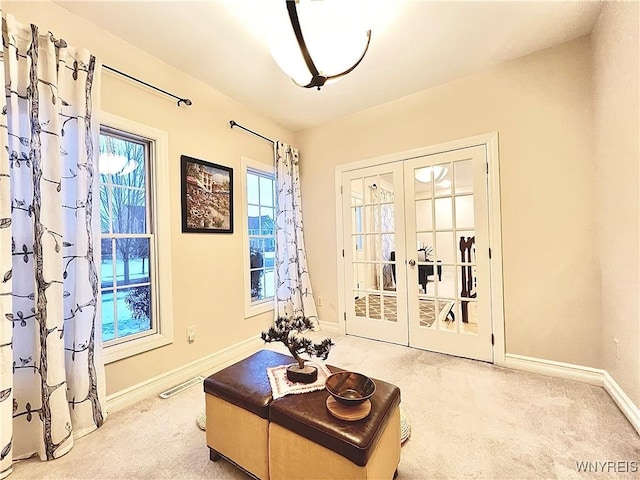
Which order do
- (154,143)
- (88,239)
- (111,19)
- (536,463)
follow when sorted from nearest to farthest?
(536,463)
(88,239)
(111,19)
(154,143)

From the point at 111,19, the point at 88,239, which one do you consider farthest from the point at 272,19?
the point at 88,239

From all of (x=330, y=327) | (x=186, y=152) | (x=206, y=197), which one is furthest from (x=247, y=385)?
(x=330, y=327)

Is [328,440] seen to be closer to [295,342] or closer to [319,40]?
[295,342]

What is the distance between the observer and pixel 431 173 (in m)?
2.95

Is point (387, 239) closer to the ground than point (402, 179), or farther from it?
closer to the ground

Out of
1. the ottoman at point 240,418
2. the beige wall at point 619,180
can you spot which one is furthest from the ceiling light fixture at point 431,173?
the ottoman at point 240,418

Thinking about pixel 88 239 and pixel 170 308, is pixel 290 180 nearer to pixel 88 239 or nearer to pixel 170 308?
pixel 170 308

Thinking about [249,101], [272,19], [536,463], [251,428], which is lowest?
[536,463]

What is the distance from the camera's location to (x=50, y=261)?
1.62 metres

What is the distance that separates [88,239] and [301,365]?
1.58m

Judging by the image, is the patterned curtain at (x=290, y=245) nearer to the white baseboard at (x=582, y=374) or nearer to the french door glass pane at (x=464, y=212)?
the french door glass pane at (x=464, y=212)

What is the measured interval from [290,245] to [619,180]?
2978 millimetres

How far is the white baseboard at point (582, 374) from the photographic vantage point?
70.2 inches

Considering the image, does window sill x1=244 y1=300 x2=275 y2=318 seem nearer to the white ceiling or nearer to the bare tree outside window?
the bare tree outside window
